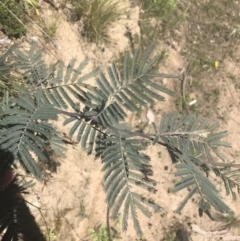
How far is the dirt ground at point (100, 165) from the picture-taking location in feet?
8.93

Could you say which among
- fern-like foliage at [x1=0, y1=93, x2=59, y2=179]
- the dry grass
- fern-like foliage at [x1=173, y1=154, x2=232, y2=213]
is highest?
the dry grass

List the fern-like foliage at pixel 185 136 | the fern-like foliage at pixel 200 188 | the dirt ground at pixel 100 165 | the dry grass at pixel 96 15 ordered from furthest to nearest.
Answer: the dry grass at pixel 96 15 → the dirt ground at pixel 100 165 → the fern-like foliage at pixel 185 136 → the fern-like foliage at pixel 200 188

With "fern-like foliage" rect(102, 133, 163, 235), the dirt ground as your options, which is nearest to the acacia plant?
"fern-like foliage" rect(102, 133, 163, 235)

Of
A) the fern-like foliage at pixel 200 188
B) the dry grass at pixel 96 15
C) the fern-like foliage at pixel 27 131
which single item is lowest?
the fern-like foliage at pixel 200 188

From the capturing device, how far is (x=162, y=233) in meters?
3.29

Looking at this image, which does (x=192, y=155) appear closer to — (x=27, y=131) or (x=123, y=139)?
(x=123, y=139)

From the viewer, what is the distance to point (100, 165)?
2951 mm

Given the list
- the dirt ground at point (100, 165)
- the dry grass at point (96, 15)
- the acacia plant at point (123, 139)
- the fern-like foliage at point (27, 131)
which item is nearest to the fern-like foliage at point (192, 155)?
the acacia plant at point (123, 139)

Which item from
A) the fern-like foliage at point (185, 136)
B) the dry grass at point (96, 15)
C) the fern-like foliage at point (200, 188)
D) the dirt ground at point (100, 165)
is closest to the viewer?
the fern-like foliage at point (200, 188)

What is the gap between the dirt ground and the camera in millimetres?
2723

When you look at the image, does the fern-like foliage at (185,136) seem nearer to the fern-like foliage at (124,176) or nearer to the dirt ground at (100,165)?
the fern-like foliage at (124,176)

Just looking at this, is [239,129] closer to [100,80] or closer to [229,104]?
[229,104]

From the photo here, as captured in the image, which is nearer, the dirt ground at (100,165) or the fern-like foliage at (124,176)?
the fern-like foliage at (124,176)

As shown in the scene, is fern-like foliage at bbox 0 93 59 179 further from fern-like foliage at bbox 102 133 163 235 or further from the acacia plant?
fern-like foliage at bbox 102 133 163 235
